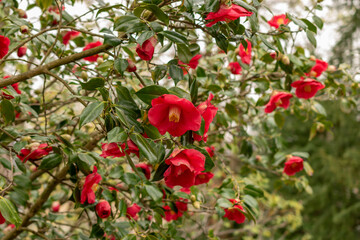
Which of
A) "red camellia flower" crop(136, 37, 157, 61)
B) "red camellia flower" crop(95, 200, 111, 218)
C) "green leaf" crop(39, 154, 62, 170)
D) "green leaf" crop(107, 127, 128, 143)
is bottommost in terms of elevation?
"red camellia flower" crop(95, 200, 111, 218)

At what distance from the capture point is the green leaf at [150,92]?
597 mm

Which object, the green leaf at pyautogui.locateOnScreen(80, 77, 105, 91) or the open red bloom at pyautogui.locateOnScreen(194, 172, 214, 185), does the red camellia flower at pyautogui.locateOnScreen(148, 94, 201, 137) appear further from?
the open red bloom at pyautogui.locateOnScreen(194, 172, 214, 185)

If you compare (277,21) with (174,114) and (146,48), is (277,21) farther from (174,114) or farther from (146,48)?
(174,114)

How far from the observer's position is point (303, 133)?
249 inches

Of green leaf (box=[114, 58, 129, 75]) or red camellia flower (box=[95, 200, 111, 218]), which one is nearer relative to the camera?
green leaf (box=[114, 58, 129, 75])

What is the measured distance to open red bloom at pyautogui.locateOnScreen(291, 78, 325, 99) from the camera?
1153 mm

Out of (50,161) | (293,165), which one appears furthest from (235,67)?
(50,161)

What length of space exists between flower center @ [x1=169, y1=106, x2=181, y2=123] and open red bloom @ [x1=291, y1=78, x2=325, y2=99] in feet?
2.46

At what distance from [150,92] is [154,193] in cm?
25

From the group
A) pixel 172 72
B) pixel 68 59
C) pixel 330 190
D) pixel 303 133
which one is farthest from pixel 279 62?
pixel 303 133

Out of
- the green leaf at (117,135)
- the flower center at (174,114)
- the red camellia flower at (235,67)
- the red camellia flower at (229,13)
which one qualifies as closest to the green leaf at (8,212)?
the green leaf at (117,135)

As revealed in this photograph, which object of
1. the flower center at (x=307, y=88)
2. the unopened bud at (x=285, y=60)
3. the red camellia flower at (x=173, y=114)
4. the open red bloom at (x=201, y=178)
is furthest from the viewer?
the flower center at (x=307, y=88)

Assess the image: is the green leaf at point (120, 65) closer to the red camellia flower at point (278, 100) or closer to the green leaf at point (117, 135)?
the green leaf at point (117, 135)

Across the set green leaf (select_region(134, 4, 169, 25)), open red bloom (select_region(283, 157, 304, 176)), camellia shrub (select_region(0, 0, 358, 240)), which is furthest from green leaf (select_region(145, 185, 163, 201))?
open red bloom (select_region(283, 157, 304, 176))
